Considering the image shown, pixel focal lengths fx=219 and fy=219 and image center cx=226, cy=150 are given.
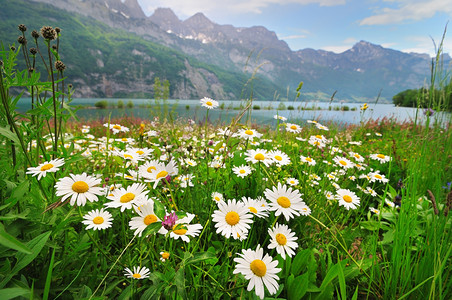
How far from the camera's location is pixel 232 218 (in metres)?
0.88

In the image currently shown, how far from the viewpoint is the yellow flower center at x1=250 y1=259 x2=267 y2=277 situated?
0.71 meters

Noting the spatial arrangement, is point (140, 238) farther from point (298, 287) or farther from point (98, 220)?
point (298, 287)

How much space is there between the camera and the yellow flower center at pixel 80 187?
78cm

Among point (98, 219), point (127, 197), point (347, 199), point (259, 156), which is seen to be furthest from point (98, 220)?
point (347, 199)

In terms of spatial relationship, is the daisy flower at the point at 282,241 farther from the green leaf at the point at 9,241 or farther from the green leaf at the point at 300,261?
the green leaf at the point at 9,241

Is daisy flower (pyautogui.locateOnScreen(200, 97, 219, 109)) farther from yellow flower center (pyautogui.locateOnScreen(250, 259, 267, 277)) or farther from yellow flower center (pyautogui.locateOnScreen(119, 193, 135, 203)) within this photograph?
yellow flower center (pyautogui.locateOnScreen(250, 259, 267, 277))

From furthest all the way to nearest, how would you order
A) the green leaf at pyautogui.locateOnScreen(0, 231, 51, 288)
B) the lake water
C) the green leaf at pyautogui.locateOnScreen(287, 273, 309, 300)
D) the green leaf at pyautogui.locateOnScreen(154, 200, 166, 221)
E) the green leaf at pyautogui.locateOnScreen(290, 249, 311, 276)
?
the lake water < the green leaf at pyautogui.locateOnScreen(290, 249, 311, 276) < the green leaf at pyautogui.locateOnScreen(287, 273, 309, 300) < the green leaf at pyautogui.locateOnScreen(154, 200, 166, 221) < the green leaf at pyautogui.locateOnScreen(0, 231, 51, 288)

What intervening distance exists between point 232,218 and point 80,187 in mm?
575

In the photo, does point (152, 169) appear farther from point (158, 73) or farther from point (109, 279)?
point (158, 73)

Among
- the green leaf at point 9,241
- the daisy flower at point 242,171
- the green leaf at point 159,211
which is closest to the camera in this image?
the green leaf at point 9,241

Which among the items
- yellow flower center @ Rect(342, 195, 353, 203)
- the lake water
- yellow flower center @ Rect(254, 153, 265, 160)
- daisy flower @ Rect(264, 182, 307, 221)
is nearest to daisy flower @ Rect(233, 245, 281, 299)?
daisy flower @ Rect(264, 182, 307, 221)

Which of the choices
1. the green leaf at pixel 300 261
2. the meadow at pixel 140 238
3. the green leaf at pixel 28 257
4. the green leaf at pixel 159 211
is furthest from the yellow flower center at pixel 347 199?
the green leaf at pixel 28 257

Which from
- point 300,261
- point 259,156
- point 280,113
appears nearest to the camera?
point 300,261

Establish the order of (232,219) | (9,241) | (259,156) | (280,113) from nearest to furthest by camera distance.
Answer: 1. (9,241)
2. (232,219)
3. (259,156)
4. (280,113)
